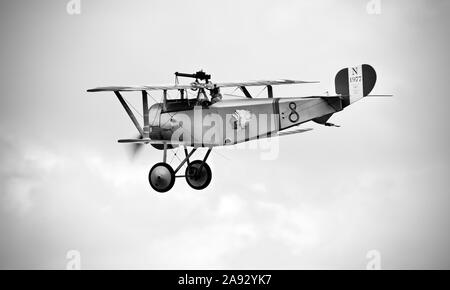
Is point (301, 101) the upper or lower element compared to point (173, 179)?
upper

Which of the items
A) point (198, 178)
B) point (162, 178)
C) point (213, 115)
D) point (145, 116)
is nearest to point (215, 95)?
point (213, 115)

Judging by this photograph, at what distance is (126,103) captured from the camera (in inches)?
1046

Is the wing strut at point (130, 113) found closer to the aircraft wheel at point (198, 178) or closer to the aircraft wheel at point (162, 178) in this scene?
the aircraft wheel at point (162, 178)

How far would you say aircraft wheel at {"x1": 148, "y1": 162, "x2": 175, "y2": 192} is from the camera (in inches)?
1030

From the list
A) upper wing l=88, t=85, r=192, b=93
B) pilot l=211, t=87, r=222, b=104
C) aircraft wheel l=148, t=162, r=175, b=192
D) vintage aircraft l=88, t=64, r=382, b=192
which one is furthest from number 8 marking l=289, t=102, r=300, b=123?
aircraft wheel l=148, t=162, r=175, b=192

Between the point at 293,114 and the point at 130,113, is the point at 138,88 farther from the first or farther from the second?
the point at 293,114

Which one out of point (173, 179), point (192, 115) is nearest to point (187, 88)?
point (192, 115)

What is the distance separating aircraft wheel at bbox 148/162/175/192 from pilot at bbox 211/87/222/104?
2.21m

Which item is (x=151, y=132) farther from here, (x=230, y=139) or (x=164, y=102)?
(x=230, y=139)

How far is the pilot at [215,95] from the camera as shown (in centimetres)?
2592

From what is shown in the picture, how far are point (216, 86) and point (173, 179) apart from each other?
278cm

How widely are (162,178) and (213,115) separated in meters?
2.32

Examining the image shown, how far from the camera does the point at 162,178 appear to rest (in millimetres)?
26172

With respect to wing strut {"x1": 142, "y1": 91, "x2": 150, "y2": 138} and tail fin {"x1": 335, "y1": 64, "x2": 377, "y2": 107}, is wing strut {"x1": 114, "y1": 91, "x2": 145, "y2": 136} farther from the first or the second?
tail fin {"x1": 335, "y1": 64, "x2": 377, "y2": 107}
